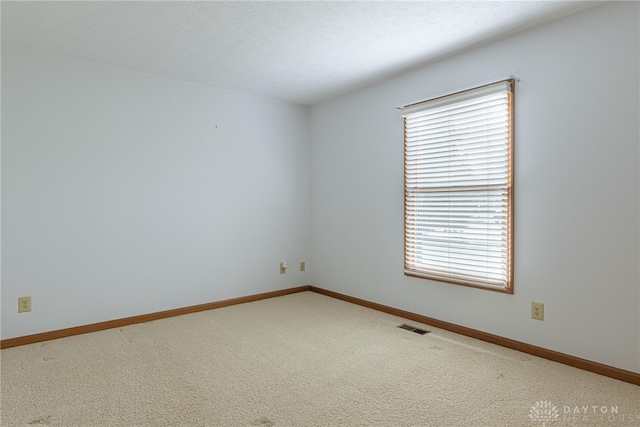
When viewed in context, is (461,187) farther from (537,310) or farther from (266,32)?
(266,32)

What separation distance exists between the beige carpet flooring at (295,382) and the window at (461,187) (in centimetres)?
59

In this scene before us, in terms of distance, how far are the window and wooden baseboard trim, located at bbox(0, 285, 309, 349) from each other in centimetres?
176

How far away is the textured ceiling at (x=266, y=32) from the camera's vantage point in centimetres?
233

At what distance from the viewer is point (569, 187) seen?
2.47 metres

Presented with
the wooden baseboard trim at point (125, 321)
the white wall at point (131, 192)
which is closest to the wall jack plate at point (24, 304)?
the white wall at point (131, 192)

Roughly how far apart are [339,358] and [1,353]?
2.42 metres

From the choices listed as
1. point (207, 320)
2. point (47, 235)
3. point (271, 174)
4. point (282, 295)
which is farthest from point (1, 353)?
point (271, 174)

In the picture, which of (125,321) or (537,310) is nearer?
(537,310)

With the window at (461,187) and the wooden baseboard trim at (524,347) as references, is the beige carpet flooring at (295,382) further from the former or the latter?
the window at (461,187)

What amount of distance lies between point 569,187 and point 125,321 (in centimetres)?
365

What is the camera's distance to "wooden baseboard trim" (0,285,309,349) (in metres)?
2.87

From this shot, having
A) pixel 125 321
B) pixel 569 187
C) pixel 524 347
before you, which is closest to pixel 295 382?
pixel 524 347

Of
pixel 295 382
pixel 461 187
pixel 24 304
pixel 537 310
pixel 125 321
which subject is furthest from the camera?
pixel 125 321

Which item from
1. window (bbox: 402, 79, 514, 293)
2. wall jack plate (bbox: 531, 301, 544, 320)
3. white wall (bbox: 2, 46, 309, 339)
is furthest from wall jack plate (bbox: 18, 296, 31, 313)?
wall jack plate (bbox: 531, 301, 544, 320)
